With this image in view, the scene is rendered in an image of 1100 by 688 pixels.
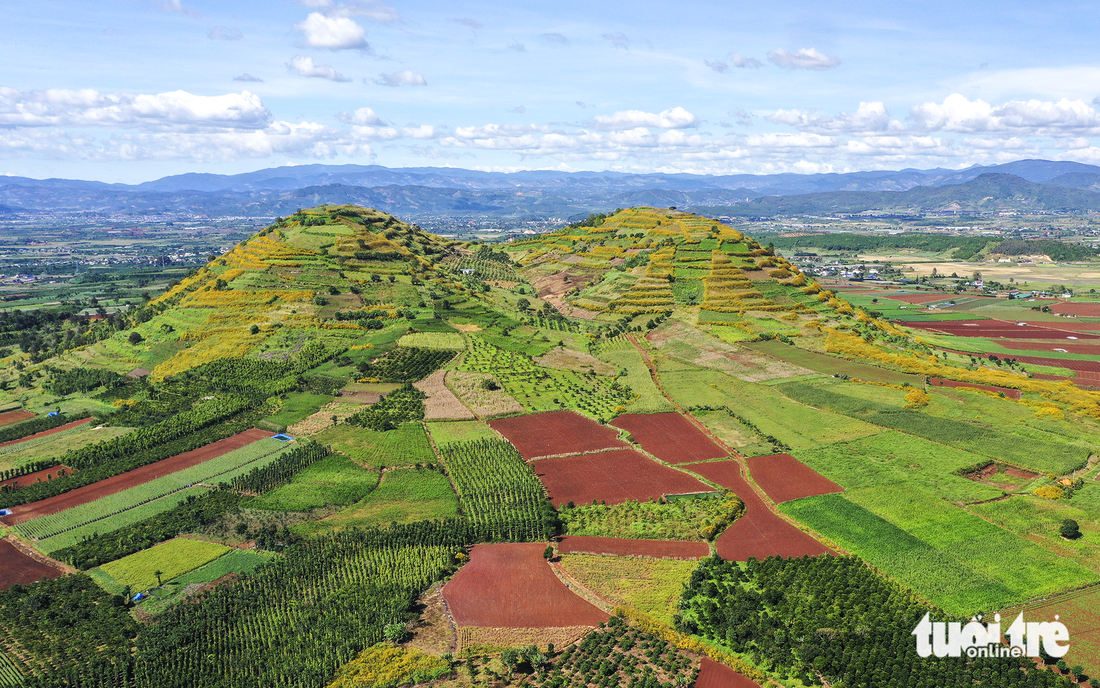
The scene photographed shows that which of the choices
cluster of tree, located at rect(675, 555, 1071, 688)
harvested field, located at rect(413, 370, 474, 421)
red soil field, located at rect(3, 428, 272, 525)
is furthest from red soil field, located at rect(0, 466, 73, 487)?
cluster of tree, located at rect(675, 555, 1071, 688)

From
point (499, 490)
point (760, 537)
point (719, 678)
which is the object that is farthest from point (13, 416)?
point (760, 537)

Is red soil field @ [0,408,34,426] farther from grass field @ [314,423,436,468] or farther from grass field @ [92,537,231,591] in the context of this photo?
grass field @ [92,537,231,591]

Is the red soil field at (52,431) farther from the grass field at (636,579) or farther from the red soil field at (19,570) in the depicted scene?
the grass field at (636,579)

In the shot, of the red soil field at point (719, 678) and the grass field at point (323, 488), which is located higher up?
the grass field at point (323, 488)

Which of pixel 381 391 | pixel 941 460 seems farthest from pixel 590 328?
pixel 941 460

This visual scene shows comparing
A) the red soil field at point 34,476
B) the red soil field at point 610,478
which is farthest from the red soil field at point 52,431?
the red soil field at point 610,478

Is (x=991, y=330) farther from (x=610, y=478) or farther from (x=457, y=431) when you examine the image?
(x=457, y=431)

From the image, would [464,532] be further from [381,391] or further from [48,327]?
[48,327]
